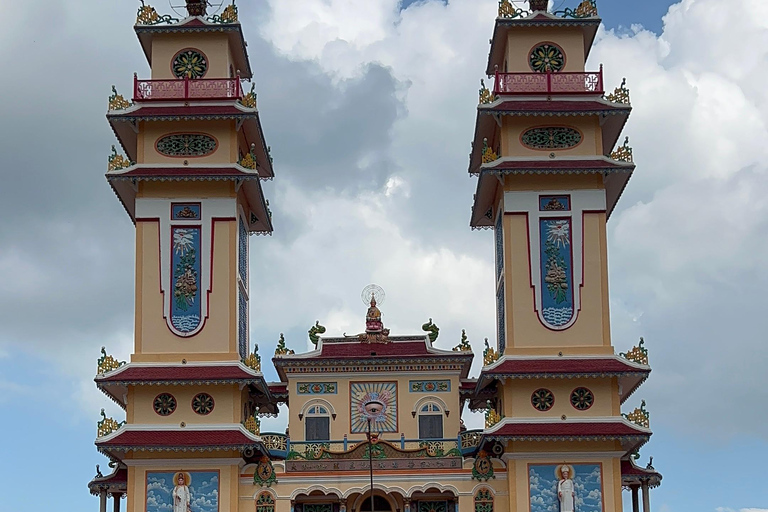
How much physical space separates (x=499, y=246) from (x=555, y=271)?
3.65 meters

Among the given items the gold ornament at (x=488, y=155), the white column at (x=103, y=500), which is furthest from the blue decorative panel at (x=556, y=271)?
the white column at (x=103, y=500)

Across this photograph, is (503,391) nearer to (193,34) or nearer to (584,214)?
(584,214)

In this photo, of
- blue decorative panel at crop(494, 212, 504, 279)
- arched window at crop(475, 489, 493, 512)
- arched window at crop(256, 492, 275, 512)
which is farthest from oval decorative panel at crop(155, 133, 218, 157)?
arched window at crop(475, 489, 493, 512)

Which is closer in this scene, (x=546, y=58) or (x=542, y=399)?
(x=542, y=399)

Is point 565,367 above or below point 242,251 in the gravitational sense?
below

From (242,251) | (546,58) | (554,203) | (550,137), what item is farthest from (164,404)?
(546,58)

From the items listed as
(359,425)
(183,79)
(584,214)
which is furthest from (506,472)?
(183,79)

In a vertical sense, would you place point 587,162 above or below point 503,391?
above

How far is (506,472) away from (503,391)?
250 centimetres

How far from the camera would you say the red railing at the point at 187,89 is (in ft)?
154

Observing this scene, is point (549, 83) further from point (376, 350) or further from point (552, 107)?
point (376, 350)

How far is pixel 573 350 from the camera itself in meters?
44.4

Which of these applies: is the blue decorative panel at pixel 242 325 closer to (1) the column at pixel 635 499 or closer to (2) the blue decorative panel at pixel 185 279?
(2) the blue decorative panel at pixel 185 279

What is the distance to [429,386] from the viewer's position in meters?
47.2
